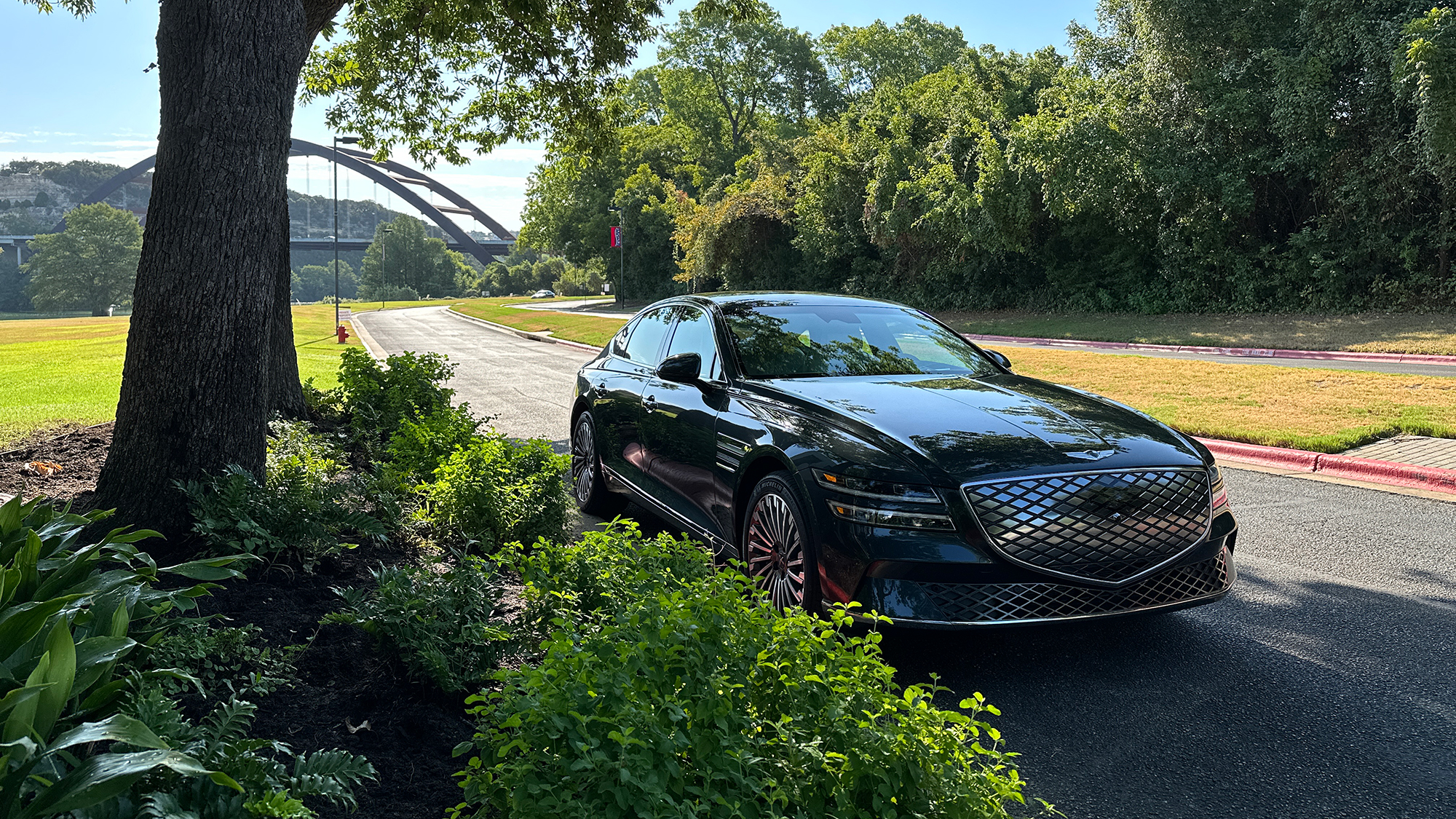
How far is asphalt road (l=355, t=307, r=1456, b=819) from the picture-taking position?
3102 mm

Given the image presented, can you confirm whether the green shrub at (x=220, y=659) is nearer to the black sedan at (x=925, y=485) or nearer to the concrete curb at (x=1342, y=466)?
the black sedan at (x=925, y=485)

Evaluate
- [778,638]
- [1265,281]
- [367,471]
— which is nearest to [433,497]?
[367,471]

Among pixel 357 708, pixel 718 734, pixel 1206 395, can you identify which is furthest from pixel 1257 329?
pixel 718 734

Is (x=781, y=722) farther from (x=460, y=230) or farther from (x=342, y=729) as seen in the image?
(x=460, y=230)

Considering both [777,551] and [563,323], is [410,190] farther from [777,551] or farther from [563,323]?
[777,551]

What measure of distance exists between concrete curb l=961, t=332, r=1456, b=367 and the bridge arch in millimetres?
92788

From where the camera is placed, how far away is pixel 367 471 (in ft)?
24.8

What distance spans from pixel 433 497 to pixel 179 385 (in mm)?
1531

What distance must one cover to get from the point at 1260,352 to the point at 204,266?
22.4 meters

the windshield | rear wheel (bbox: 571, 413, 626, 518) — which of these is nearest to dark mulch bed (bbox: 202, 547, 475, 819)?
the windshield

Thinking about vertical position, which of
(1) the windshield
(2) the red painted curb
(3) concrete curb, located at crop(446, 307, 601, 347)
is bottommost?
(3) concrete curb, located at crop(446, 307, 601, 347)

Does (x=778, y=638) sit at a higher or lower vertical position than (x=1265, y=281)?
lower

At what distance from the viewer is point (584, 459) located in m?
7.22

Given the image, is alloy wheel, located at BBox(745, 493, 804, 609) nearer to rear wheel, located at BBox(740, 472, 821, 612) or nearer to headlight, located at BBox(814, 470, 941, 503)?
rear wheel, located at BBox(740, 472, 821, 612)
